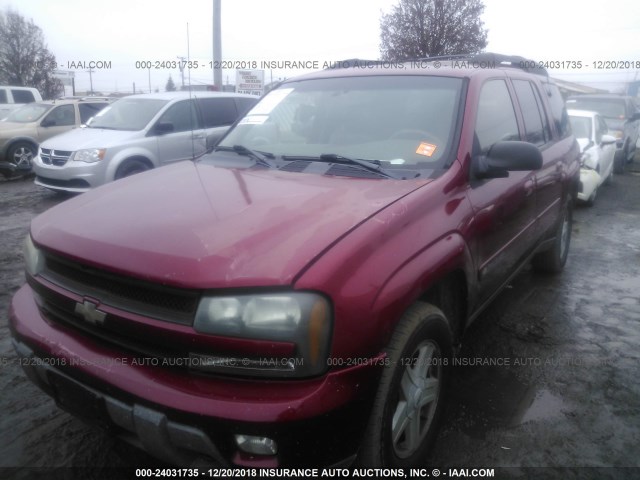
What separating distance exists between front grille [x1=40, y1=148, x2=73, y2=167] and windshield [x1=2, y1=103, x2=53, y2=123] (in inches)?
156

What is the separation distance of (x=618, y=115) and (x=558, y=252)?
388 inches

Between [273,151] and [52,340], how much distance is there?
1612 mm

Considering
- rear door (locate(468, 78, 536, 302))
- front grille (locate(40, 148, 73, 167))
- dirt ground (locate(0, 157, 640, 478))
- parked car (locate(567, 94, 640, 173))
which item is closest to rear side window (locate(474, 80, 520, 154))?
rear door (locate(468, 78, 536, 302))

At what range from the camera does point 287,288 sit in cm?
166

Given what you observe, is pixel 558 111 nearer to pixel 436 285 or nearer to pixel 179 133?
pixel 436 285

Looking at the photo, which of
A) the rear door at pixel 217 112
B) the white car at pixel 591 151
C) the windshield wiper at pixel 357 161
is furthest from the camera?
the rear door at pixel 217 112

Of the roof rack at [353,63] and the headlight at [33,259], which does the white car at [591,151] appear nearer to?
the roof rack at [353,63]

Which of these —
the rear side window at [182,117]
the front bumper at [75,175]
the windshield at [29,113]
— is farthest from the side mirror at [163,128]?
the windshield at [29,113]

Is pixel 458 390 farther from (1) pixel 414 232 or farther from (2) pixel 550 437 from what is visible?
(1) pixel 414 232

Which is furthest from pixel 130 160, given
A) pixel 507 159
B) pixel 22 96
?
pixel 22 96

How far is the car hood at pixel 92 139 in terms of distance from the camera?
784 cm

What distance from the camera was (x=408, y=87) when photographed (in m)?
3.04

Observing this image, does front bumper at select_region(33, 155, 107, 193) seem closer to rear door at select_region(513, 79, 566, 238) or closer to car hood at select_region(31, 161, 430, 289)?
car hood at select_region(31, 161, 430, 289)

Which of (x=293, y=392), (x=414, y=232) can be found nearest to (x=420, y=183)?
(x=414, y=232)
